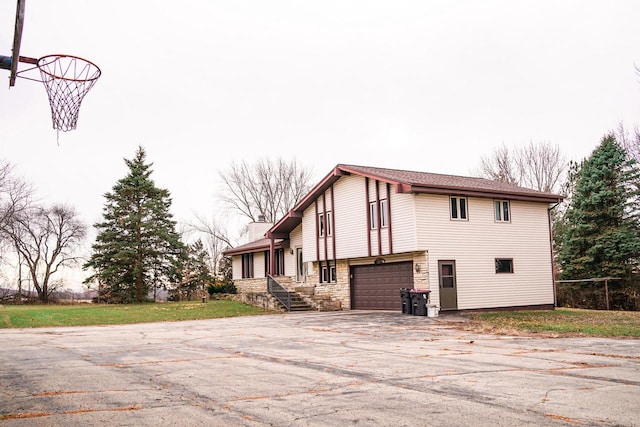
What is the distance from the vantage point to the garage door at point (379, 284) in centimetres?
2452

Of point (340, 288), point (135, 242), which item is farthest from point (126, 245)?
point (340, 288)

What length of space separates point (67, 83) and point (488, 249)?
19137 millimetres

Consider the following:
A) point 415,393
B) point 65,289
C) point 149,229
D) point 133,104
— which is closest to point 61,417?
point 415,393

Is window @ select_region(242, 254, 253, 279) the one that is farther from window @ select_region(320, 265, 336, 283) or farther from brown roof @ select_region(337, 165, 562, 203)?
brown roof @ select_region(337, 165, 562, 203)

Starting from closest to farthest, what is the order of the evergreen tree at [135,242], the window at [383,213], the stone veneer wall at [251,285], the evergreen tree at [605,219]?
1. the window at [383,213]
2. the evergreen tree at [605,219]
3. the stone veneer wall at [251,285]
4. the evergreen tree at [135,242]

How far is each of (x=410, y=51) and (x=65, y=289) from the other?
3804 cm

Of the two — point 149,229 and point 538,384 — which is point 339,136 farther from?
point 538,384

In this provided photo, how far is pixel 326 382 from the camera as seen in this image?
7.85m

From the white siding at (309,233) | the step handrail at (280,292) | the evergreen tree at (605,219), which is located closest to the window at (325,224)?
the white siding at (309,233)

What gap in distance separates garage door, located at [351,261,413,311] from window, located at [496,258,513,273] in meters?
4.03

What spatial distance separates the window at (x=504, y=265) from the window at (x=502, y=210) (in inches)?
70.2

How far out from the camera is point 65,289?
47.8 meters

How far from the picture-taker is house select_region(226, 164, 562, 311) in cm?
2300

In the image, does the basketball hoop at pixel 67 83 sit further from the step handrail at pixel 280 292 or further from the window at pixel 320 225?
the window at pixel 320 225
